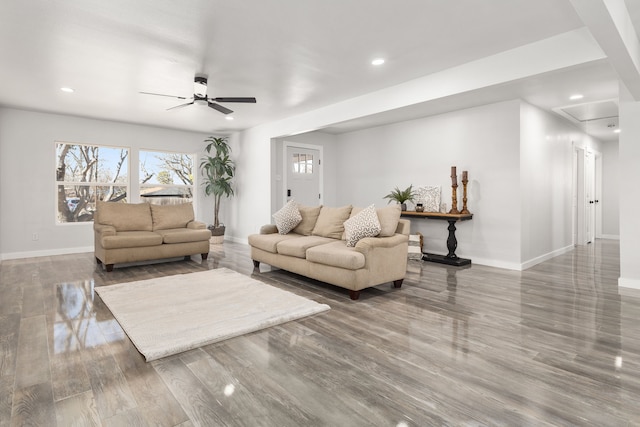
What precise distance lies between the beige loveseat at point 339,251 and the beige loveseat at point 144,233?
4.16ft

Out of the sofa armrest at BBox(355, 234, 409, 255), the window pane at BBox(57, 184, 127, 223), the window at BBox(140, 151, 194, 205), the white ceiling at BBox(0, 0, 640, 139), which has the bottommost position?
the sofa armrest at BBox(355, 234, 409, 255)

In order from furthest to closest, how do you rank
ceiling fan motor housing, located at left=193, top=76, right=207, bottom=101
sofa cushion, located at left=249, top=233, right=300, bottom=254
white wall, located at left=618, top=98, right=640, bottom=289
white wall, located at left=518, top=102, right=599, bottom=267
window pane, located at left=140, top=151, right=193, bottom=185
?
1. window pane, located at left=140, top=151, right=193, bottom=185
2. white wall, located at left=518, top=102, right=599, bottom=267
3. sofa cushion, located at left=249, top=233, right=300, bottom=254
4. ceiling fan motor housing, located at left=193, top=76, right=207, bottom=101
5. white wall, located at left=618, top=98, right=640, bottom=289

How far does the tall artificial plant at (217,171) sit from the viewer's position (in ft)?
24.4

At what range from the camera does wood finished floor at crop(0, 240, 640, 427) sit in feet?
5.37

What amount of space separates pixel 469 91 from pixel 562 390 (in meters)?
3.11

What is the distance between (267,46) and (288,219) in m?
2.26

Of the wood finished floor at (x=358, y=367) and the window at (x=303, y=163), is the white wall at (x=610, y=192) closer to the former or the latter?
the wood finished floor at (x=358, y=367)

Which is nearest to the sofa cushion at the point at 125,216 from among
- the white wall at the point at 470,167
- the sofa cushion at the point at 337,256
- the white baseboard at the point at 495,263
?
the sofa cushion at the point at 337,256

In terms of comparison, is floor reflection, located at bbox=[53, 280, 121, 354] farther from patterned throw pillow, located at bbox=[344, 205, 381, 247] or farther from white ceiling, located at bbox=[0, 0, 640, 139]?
white ceiling, located at bbox=[0, 0, 640, 139]

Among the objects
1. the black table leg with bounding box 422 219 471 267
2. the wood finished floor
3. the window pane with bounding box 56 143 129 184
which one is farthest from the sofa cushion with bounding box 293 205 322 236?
the window pane with bounding box 56 143 129 184

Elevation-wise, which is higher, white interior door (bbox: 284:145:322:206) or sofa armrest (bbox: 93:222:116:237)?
white interior door (bbox: 284:145:322:206)

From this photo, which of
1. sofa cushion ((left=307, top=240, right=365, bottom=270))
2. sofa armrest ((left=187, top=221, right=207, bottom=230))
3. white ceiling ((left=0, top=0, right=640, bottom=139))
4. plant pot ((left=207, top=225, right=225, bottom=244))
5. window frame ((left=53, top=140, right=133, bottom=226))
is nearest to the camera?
white ceiling ((left=0, top=0, right=640, bottom=139))

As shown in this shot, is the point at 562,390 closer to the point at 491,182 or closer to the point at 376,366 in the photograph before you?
the point at 376,366

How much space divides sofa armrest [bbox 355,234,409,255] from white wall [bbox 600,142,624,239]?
743 cm
